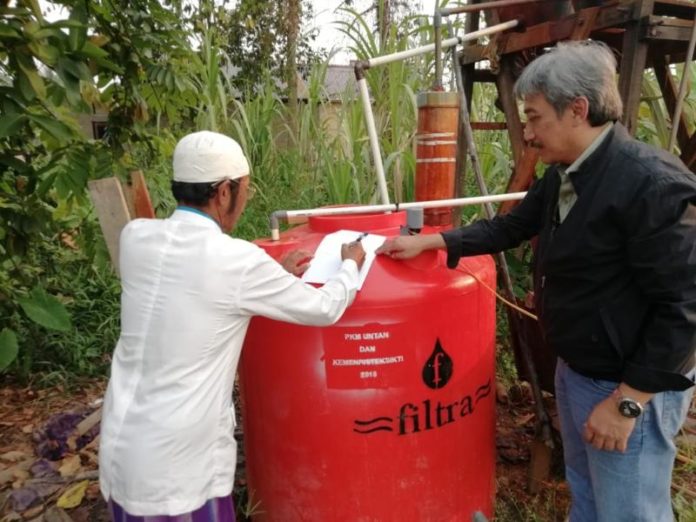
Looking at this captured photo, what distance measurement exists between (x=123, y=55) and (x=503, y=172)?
247cm

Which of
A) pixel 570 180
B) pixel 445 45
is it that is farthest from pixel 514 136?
pixel 570 180

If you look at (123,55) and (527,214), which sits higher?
(123,55)

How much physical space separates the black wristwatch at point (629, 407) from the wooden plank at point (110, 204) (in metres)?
1.65

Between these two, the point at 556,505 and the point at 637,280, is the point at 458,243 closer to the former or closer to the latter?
the point at 637,280

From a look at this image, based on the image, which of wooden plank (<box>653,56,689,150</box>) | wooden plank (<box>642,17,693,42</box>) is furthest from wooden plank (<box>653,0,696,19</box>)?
wooden plank (<box>653,56,689,150</box>)

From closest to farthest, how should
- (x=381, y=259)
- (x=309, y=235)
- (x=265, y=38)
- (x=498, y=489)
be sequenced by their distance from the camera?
(x=381, y=259) → (x=309, y=235) → (x=498, y=489) → (x=265, y=38)

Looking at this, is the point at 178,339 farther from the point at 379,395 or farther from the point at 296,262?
the point at 379,395

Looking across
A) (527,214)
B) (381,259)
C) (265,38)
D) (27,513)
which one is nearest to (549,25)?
(527,214)

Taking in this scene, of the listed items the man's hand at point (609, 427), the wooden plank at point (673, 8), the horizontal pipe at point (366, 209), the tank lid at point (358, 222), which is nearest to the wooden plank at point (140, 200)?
the horizontal pipe at point (366, 209)

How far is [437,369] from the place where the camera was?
1820mm

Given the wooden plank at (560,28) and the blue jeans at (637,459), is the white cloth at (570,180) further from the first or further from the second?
the wooden plank at (560,28)

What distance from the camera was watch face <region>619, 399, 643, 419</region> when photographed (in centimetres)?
135

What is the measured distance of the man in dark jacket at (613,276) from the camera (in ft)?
4.19

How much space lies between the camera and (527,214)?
6.07ft
